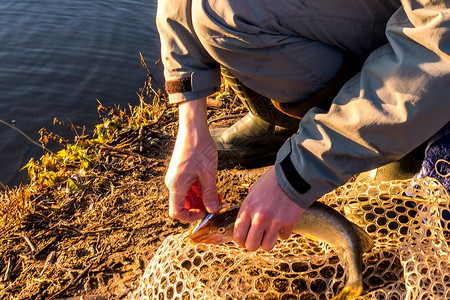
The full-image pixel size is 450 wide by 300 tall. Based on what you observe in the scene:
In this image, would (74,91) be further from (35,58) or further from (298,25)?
(298,25)

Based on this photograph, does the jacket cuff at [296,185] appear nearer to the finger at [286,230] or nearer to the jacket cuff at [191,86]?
the finger at [286,230]

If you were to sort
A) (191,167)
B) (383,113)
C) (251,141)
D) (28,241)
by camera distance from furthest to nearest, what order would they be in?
(251,141), (28,241), (191,167), (383,113)

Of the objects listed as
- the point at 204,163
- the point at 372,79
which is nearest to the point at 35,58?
the point at 204,163

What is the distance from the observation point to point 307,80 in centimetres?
214

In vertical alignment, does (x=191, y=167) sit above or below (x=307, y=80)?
below

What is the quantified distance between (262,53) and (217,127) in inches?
78.3

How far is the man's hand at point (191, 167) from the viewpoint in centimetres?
205

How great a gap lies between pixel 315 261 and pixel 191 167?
33.3 inches

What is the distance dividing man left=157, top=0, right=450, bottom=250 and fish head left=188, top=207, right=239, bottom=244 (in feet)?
0.23

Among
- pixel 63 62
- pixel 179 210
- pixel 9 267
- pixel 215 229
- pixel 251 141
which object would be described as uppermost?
pixel 179 210

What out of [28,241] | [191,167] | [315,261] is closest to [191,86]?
[191,167]

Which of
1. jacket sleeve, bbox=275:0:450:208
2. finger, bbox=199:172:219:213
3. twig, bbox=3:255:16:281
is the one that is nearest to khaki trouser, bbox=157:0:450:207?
jacket sleeve, bbox=275:0:450:208

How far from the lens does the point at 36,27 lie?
8156 mm

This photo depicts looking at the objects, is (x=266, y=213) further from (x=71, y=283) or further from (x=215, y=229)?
(x=71, y=283)
